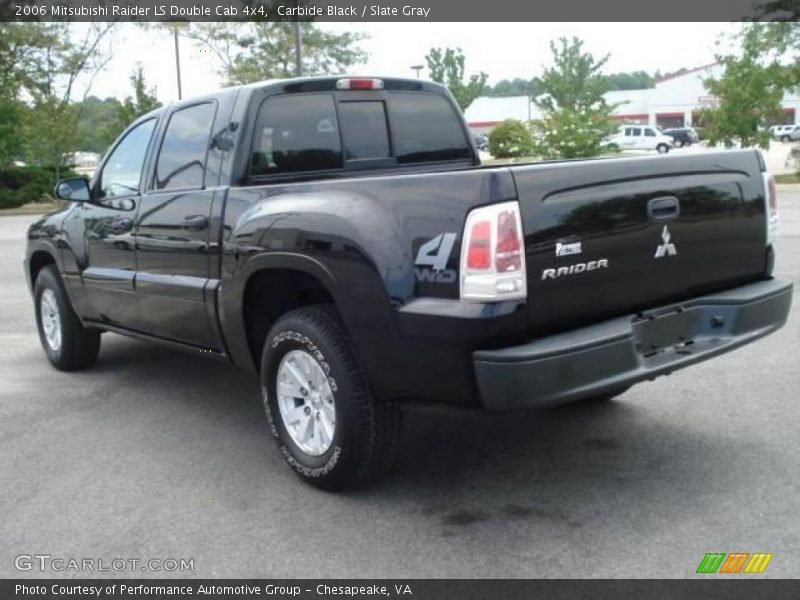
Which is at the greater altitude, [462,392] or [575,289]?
[575,289]

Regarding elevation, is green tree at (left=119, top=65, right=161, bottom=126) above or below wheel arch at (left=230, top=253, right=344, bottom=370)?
above

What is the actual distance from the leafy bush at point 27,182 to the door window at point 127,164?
27.9 meters

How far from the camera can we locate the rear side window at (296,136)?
459 cm

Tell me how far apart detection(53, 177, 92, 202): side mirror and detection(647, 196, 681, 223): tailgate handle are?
12.5 feet

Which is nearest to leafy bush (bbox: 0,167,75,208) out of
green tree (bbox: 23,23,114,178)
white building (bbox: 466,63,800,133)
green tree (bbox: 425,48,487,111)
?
green tree (bbox: 23,23,114,178)

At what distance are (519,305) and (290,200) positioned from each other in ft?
4.08

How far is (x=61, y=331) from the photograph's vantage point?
20.7 ft

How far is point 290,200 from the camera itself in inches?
153

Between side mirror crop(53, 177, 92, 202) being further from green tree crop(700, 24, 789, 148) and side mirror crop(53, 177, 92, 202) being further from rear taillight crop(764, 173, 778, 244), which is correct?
green tree crop(700, 24, 789, 148)

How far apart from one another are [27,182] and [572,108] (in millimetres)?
20250

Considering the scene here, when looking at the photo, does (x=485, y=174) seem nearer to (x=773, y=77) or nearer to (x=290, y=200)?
(x=290, y=200)

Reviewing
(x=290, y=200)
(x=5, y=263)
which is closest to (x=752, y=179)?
(x=290, y=200)

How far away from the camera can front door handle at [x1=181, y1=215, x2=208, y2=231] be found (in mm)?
4480
